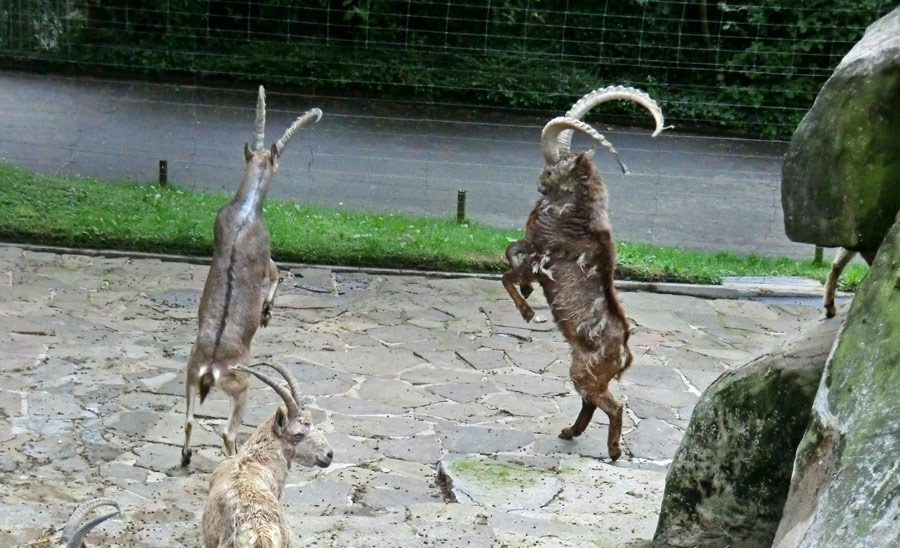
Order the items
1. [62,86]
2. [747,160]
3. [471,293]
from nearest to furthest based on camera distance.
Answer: [471,293], [747,160], [62,86]

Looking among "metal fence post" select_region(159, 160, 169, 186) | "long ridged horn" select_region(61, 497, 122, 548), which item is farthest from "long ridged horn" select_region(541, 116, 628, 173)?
"metal fence post" select_region(159, 160, 169, 186)

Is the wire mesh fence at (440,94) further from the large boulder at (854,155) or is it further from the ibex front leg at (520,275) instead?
the large boulder at (854,155)

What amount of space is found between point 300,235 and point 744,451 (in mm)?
7554

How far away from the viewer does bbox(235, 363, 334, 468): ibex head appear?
21.4 ft

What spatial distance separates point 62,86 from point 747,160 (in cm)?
1172

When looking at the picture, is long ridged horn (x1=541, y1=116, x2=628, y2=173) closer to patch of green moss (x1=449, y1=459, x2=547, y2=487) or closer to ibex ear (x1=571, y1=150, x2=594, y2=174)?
ibex ear (x1=571, y1=150, x2=594, y2=174)

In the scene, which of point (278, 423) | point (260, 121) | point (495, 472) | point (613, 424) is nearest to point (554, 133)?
point (613, 424)

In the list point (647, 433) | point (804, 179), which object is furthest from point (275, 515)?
point (647, 433)

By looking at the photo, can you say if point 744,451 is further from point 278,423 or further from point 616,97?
point 616,97

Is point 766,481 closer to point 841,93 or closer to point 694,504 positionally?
point 694,504

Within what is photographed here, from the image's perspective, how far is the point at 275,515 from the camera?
18.4 ft

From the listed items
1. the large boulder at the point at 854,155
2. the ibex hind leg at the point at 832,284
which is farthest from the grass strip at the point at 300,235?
the large boulder at the point at 854,155

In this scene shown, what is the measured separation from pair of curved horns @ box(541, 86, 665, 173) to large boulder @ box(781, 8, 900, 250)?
1.99 metres

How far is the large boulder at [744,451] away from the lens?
236 inches
